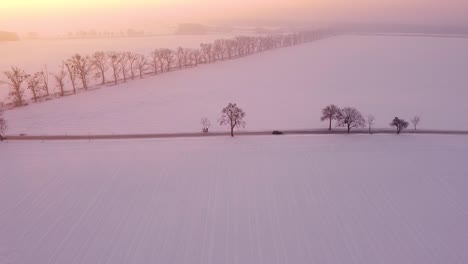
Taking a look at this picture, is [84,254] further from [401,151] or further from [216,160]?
[401,151]

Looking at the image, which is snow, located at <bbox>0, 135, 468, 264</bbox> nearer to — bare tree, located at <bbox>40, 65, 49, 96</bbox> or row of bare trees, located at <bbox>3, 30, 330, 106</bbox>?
bare tree, located at <bbox>40, 65, 49, 96</bbox>

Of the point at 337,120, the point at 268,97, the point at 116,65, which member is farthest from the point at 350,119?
the point at 116,65

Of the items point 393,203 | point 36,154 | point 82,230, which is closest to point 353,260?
point 393,203

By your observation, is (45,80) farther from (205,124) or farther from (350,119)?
(350,119)

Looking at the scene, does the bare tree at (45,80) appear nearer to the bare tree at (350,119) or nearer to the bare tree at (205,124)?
the bare tree at (205,124)

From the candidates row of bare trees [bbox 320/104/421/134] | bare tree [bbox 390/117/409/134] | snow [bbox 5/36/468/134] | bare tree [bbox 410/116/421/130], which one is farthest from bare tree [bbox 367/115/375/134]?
bare tree [bbox 410/116/421/130]

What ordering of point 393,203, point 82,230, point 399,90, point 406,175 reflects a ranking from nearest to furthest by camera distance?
point 82,230
point 393,203
point 406,175
point 399,90

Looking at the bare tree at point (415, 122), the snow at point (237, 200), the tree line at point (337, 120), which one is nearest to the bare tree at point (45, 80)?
the snow at point (237, 200)
